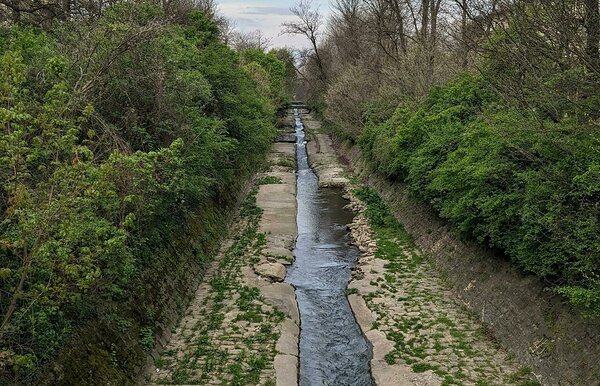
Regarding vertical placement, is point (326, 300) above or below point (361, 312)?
below

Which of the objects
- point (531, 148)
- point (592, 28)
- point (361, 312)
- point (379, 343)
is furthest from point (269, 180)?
point (592, 28)

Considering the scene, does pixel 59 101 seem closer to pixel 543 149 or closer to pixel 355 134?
pixel 543 149

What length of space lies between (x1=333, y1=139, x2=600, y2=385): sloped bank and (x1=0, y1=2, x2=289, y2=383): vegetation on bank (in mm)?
8408

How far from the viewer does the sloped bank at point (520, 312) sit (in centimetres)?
948

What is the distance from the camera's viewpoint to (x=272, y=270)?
16.7 m

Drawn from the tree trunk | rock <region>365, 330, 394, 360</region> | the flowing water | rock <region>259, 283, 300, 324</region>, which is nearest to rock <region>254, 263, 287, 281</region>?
the flowing water

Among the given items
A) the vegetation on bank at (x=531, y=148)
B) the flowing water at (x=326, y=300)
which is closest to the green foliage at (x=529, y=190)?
the vegetation on bank at (x=531, y=148)

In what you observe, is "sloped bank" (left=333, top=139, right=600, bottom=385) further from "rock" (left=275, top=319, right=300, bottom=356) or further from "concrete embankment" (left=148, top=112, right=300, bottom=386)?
"concrete embankment" (left=148, top=112, right=300, bottom=386)

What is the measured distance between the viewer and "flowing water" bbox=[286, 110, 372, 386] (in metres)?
11.4

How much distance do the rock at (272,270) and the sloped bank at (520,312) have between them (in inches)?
209

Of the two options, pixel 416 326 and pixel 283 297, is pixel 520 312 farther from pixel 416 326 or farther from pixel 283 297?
pixel 283 297

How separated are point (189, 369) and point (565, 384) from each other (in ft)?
25.2

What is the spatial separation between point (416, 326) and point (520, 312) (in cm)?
259

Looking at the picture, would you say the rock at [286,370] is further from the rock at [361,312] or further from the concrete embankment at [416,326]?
the rock at [361,312]
